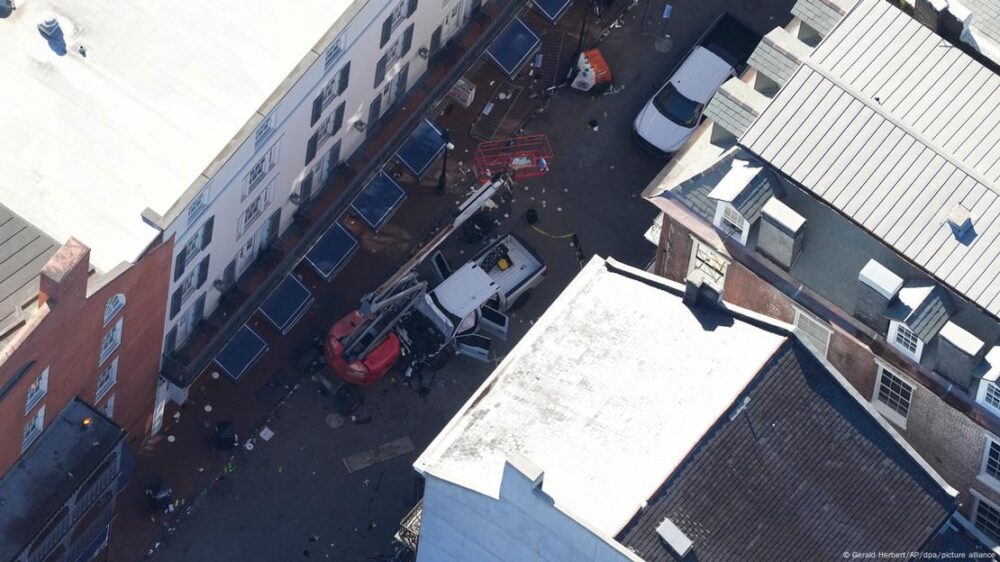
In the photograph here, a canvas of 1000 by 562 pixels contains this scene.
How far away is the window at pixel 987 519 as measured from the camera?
103 metres

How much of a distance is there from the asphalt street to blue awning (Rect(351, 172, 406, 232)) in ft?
14.5

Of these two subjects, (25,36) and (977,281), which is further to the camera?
(25,36)

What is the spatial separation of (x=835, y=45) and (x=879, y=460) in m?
18.4

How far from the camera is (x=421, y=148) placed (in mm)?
124625

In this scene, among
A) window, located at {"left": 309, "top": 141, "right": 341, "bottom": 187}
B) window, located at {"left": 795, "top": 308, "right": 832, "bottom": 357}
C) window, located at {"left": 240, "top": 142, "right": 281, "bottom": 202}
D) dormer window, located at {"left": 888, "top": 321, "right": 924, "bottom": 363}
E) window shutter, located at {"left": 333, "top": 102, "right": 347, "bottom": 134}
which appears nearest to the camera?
dormer window, located at {"left": 888, "top": 321, "right": 924, "bottom": 363}

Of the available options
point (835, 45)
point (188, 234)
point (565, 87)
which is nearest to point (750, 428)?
point (835, 45)

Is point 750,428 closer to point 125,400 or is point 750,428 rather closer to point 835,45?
point 835,45

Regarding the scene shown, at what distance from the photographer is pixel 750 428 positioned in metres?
97.0

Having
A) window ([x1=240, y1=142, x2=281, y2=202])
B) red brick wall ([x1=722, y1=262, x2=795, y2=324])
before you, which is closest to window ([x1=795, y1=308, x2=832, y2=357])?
red brick wall ([x1=722, y1=262, x2=795, y2=324])

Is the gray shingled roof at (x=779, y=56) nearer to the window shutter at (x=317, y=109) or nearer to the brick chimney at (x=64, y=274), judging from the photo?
the window shutter at (x=317, y=109)

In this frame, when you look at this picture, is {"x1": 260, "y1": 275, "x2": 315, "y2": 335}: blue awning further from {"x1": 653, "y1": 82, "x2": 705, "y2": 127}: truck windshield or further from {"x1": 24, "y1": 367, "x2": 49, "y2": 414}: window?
{"x1": 653, "y1": 82, "x2": 705, "y2": 127}: truck windshield

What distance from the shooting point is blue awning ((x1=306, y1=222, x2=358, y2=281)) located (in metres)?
122

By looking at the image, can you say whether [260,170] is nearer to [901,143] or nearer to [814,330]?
[814,330]

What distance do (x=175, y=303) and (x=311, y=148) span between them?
11.1 metres
